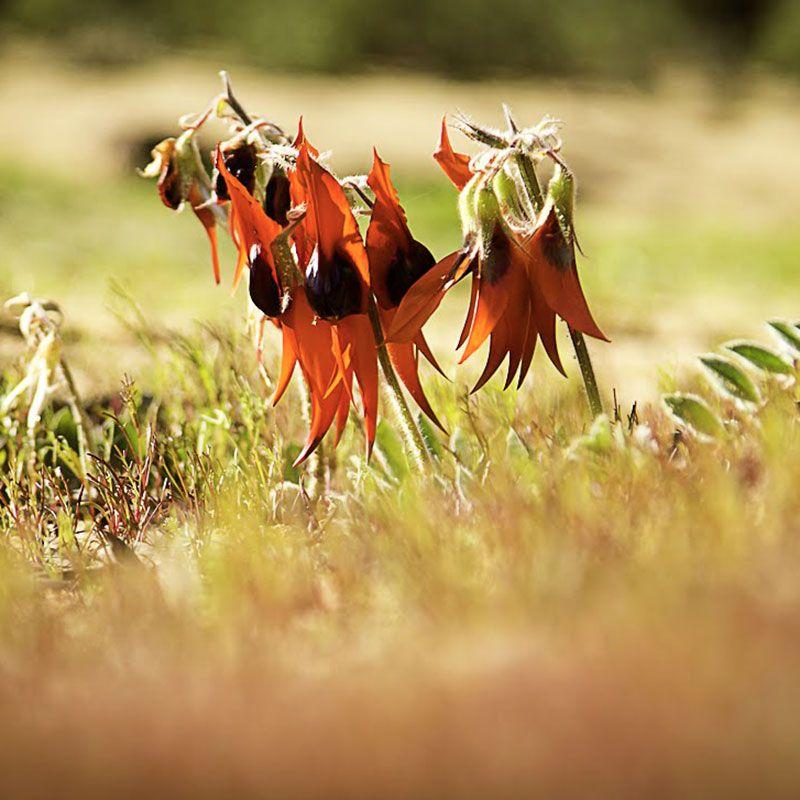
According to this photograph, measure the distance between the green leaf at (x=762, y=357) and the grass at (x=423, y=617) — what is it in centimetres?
4

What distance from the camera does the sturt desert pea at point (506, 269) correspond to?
1.29m

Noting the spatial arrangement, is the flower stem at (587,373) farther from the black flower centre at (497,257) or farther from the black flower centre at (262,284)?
the black flower centre at (262,284)

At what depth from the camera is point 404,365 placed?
4.62ft

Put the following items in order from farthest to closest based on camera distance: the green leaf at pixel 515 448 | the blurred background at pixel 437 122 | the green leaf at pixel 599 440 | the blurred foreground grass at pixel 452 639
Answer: the blurred background at pixel 437 122 < the green leaf at pixel 515 448 < the green leaf at pixel 599 440 < the blurred foreground grass at pixel 452 639

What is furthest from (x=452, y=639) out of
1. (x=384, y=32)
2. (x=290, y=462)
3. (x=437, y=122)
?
(x=384, y=32)

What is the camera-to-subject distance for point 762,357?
1478mm

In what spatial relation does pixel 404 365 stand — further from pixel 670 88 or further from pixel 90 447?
pixel 670 88

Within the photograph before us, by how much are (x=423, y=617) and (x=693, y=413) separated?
522 millimetres

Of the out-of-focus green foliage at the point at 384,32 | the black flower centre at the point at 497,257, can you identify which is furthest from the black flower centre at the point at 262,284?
the out-of-focus green foliage at the point at 384,32

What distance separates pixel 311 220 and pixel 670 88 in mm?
8321

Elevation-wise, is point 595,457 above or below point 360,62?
below

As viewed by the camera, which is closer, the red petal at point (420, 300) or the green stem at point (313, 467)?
the red petal at point (420, 300)

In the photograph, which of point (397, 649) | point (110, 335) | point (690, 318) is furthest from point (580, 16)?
point (397, 649)

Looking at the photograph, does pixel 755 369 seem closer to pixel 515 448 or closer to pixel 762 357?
pixel 762 357
